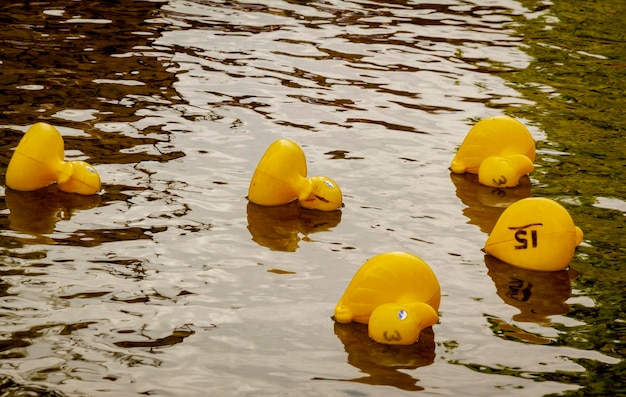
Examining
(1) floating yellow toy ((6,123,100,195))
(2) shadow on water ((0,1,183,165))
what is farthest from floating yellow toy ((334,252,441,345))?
(2) shadow on water ((0,1,183,165))

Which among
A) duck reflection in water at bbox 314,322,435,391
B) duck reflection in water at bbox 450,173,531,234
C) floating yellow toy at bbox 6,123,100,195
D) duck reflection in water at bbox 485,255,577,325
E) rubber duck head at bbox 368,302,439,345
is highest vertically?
floating yellow toy at bbox 6,123,100,195

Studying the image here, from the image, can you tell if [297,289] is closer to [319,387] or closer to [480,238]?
[319,387]

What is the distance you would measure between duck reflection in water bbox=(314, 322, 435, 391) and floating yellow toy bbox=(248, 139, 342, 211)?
80.1 inches

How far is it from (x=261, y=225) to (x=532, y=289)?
7.18 ft

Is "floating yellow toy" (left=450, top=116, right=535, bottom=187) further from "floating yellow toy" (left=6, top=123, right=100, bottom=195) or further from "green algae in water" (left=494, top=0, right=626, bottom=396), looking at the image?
"floating yellow toy" (left=6, top=123, right=100, bottom=195)

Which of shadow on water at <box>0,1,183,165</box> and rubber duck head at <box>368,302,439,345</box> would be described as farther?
shadow on water at <box>0,1,183,165</box>

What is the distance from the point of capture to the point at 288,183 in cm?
772

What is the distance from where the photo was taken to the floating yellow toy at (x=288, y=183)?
766 cm

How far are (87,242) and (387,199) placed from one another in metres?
2.59

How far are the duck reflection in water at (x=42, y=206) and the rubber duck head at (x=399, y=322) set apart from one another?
109 inches

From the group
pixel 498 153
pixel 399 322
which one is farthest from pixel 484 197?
pixel 399 322

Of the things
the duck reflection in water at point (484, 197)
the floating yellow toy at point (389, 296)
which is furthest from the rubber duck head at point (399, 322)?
the duck reflection in water at point (484, 197)

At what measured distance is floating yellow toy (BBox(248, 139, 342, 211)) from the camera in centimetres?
766

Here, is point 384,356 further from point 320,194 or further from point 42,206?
point 42,206
